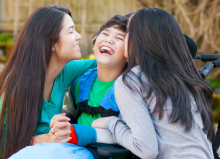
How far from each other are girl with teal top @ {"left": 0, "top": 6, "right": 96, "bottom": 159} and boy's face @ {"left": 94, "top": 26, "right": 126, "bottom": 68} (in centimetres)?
16

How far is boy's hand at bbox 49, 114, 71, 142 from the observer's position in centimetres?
144

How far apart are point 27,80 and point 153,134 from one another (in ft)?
2.79

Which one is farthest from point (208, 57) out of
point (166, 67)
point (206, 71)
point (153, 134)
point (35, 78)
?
point (35, 78)

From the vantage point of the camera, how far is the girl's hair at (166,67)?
1358 mm

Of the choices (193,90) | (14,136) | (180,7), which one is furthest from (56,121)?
(180,7)

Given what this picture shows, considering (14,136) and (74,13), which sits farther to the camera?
(74,13)

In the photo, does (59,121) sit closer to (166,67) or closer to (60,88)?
(60,88)

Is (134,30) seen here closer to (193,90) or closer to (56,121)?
(193,90)

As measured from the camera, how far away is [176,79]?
4.60 feet

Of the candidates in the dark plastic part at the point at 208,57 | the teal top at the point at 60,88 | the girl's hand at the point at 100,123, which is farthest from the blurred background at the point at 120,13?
the girl's hand at the point at 100,123

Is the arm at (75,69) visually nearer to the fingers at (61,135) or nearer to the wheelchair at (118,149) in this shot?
the wheelchair at (118,149)

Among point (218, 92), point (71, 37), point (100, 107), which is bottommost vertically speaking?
point (218, 92)

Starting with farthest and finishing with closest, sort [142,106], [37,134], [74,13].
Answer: [74,13] < [37,134] < [142,106]

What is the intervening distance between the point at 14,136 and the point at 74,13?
5.31m
